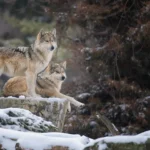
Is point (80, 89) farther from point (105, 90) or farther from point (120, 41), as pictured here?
point (120, 41)

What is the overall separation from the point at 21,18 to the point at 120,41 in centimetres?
954

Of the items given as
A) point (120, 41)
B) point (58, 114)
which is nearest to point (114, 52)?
point (120, 41)

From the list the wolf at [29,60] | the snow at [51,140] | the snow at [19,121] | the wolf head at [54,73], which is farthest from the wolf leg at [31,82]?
the snow at [51,140]

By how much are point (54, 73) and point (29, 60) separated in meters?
0.98

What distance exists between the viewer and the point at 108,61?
1545cm

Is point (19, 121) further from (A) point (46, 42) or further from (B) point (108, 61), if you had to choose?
(B) point (108, 61)

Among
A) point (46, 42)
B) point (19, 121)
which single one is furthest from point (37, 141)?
point (46, 42)

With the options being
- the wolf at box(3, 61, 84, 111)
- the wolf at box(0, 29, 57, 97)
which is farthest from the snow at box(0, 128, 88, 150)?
the wolf at box(3, 61, 84, 111)

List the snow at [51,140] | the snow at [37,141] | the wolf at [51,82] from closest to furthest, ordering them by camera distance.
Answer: the snow at [51,140]
the snow at [37,141]
the wolf at [51,82]

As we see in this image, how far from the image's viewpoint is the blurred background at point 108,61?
48.7 feet

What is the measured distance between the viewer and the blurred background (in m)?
14.9

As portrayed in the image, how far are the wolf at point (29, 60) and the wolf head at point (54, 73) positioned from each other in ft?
1.93

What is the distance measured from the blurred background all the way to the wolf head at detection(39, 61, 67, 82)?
3215 millimetres

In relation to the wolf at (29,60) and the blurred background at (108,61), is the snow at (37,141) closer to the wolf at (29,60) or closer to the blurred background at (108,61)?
the wolf at (29,60)
